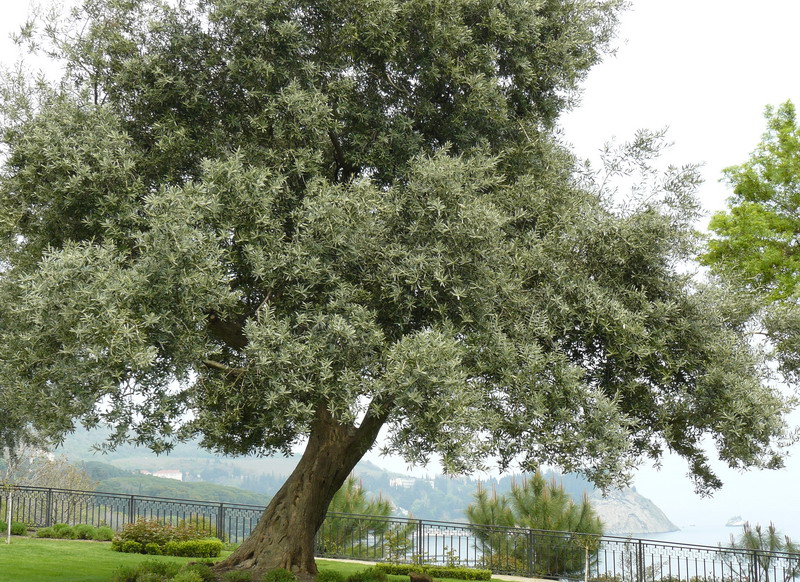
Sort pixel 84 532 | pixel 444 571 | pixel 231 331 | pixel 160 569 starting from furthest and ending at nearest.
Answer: pixel 84 532 → pixel 444 571 → pixel 160 569 → pixel 231 331

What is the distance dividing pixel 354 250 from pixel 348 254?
15 cm

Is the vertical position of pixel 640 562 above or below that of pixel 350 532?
below

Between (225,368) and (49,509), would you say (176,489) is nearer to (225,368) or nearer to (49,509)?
(49,509)

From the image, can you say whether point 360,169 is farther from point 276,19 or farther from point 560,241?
point 560,241

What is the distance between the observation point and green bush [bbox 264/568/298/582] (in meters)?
12.9

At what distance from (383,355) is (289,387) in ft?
4.46

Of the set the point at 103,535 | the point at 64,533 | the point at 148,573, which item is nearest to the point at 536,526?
the point at 148,573

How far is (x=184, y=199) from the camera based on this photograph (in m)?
9.77

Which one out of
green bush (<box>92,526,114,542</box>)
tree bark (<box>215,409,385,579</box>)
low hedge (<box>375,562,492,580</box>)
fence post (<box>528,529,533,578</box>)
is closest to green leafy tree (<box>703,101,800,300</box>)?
fence post (<box>528,529,533,578</box>)

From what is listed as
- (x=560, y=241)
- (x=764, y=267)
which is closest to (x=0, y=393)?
(x=560, y=241)

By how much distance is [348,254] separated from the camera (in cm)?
1041

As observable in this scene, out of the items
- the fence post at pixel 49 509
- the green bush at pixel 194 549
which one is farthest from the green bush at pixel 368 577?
the fence post at pixel 49 509

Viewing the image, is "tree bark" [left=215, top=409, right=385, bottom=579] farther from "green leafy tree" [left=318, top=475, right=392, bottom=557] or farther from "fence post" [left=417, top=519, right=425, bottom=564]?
"green leafy tree" [left=318, top=475, right=392, bottom=557]

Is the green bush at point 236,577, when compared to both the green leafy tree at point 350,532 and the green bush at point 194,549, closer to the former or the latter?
the green bush at point 194,549
